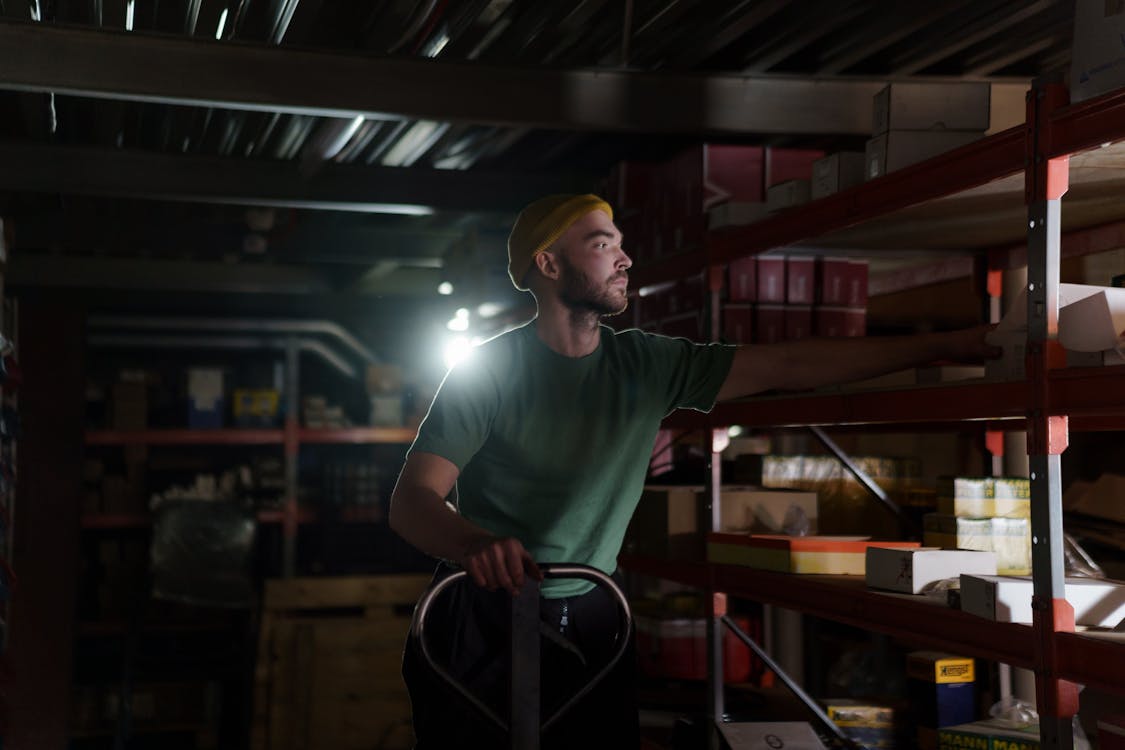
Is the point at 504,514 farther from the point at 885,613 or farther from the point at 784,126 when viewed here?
the point at 784,126

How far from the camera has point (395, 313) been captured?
9289 millimetres

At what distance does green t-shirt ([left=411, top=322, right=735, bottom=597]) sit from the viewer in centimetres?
284

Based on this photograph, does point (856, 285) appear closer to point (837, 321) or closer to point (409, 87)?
point (837, 321)

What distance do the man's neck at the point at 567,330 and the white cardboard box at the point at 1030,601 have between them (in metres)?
1.05

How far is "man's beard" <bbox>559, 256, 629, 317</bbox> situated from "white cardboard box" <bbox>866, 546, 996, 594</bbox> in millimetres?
949

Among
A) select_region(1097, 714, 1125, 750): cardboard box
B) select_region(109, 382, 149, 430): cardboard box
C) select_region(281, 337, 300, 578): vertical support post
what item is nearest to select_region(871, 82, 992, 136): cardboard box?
select_region(1097, 714, 1125, 750): cardboard box

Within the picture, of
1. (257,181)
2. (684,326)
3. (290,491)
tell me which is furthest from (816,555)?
(290,491)

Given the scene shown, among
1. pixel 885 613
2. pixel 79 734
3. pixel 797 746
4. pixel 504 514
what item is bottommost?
pixel 79 734

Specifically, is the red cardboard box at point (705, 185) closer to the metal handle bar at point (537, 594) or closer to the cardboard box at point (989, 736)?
the cardboard box at point (989, 736)

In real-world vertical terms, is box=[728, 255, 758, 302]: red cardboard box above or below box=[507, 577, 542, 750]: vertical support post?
above

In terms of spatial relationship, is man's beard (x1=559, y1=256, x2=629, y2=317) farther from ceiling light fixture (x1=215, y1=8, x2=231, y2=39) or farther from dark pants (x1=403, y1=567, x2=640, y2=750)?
ceiling light fixture (x1=215, y1=8, x2=231, y2=39)

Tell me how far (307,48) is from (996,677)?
300 centimetres

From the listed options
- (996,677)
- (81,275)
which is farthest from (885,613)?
(81,275)

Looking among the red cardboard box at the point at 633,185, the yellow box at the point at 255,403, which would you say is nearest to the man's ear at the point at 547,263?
the red cardboard box at the point at 633,185
